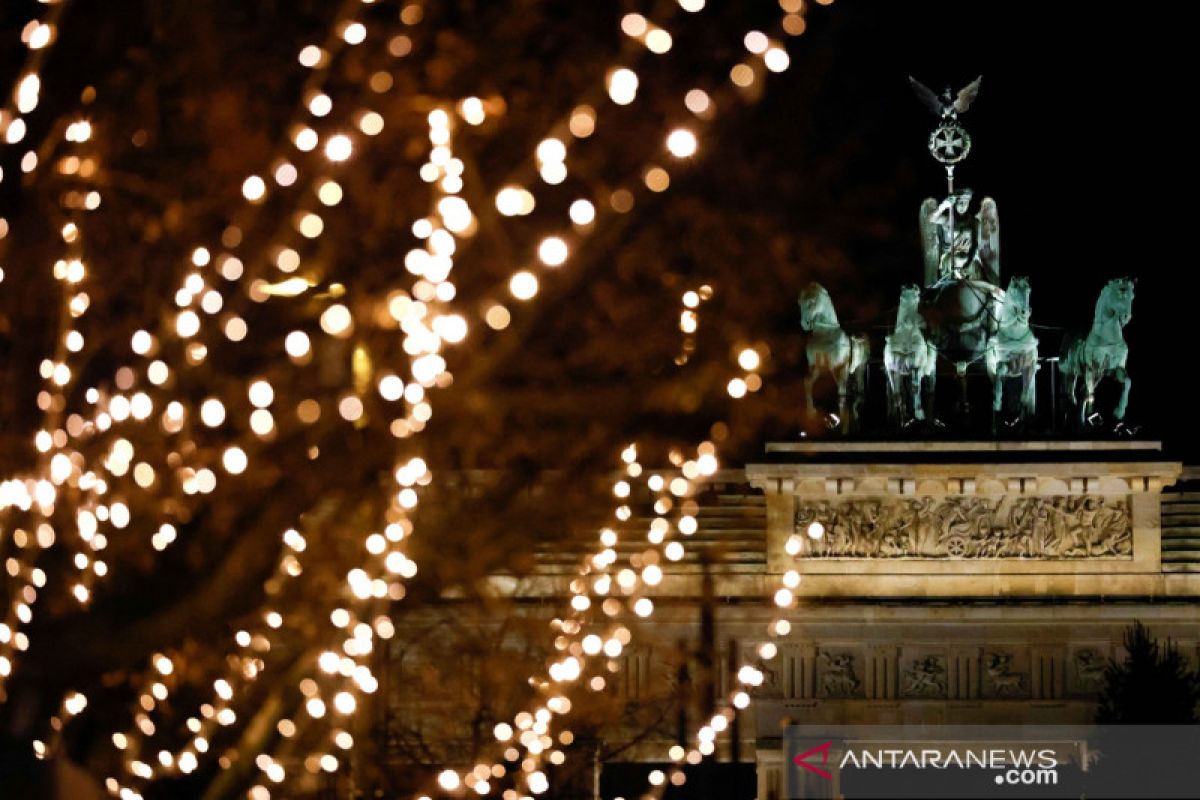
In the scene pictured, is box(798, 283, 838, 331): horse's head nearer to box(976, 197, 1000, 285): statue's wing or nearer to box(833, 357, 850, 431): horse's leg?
box(833, 357, 850, 431): horse's leg

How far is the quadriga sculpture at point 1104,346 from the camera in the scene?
18.5m

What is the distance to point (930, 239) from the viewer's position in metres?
19.2

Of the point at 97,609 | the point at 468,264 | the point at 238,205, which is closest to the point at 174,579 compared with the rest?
the point at 97,609

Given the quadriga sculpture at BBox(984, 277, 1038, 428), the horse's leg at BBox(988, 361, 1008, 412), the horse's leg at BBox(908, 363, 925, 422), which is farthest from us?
the horse's leg at BBox(908, 363, 925, 422)

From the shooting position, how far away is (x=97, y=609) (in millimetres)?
6309

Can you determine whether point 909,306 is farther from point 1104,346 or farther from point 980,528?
point 980,528

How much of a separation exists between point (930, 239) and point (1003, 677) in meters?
3.98

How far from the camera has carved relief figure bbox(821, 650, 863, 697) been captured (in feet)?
62.7

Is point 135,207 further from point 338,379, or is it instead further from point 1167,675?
point 1167,675

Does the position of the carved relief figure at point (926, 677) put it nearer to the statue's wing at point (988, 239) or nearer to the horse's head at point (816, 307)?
the horse's head at point (816, 307)

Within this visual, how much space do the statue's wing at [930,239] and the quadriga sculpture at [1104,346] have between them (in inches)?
52.4

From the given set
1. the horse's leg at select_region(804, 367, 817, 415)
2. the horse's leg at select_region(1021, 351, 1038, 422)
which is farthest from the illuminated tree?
the horse's leg at select_region(1021, 351, 1038, 422)

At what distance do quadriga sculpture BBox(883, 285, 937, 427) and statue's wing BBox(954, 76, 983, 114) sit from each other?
1659mm

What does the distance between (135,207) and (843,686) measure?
8.75m
